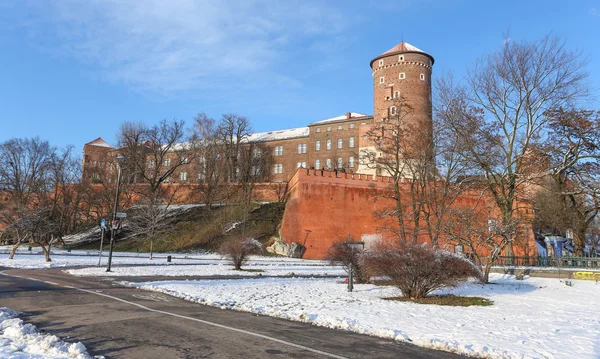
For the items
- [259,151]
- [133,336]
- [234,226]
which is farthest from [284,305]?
[259,151]

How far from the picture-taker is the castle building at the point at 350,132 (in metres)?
57.0

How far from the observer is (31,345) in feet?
A: 18.5

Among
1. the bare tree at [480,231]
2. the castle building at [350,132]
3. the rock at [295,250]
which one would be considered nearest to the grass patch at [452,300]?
the bare tree at [480,231]

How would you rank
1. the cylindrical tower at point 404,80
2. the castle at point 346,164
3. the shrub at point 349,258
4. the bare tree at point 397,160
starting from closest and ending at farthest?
the shrub at point 349,258
the bare tree at point 397,160
the castle at point 346,164
the cylindrical tower at point 404,80

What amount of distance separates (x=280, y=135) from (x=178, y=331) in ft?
237

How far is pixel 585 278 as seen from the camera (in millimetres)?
19672

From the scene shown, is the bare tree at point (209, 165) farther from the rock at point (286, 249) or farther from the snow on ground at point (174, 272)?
the snow on ground at point (174, 272)

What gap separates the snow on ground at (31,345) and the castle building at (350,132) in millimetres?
39442

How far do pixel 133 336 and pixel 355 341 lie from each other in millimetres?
3437

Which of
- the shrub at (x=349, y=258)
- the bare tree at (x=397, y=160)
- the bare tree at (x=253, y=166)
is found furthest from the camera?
the bare tree at (x=253, y=166)

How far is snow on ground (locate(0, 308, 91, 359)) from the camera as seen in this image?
17.1 feet

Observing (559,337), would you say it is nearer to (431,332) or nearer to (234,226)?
(431,332)

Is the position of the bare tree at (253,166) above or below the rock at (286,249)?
above

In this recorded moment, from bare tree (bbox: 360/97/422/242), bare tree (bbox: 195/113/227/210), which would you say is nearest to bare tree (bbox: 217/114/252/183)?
bare tree (bbox: 195/113/227/210)
